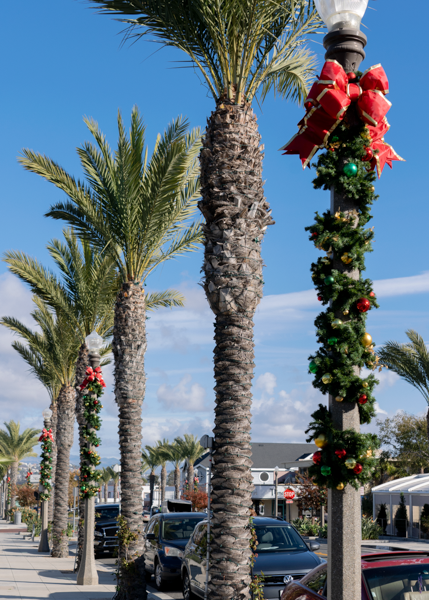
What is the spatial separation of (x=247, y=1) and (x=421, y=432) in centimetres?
4607

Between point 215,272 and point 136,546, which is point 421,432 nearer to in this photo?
point 136,546

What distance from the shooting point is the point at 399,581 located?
20.0 feet

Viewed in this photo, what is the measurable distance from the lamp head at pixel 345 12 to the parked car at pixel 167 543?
12.9 m

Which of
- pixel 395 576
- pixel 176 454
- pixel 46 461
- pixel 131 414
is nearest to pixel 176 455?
pixel 176 454

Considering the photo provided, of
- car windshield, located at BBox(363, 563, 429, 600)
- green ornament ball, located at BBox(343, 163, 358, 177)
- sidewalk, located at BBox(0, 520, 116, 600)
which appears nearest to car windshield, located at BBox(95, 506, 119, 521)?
sidewalk, located at BBox(0, 520, 116, 600)

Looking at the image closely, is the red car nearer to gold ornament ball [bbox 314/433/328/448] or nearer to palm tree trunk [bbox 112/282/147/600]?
gold ornament ball [bbox 314/433/328/448]

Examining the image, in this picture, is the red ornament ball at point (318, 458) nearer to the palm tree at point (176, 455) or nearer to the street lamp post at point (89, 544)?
the street lamp post at point (89, 544)

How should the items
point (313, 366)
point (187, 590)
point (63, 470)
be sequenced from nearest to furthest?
point (313, 366) < point (187, 590) < point (63, 470)

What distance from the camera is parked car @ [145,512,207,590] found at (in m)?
15.1

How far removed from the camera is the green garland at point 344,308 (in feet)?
15.1

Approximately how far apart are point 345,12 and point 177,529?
14.0m

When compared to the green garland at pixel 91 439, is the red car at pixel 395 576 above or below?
below

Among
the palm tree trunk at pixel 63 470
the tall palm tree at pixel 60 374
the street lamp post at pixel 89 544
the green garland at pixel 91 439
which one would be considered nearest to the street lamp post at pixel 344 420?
the street lamp post at pixel 89 544

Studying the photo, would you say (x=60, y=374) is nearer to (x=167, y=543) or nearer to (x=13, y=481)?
(x=167, y=543)
